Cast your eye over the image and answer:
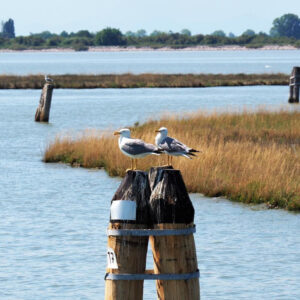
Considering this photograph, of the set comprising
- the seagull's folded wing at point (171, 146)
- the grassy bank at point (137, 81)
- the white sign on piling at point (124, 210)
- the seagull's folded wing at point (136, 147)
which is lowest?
the grassy bank at point (137, 81)

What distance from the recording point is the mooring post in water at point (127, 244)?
8.74 meters

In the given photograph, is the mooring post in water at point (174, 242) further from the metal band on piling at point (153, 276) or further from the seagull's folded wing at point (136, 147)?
the seagull's folded wing at point (136, 147)

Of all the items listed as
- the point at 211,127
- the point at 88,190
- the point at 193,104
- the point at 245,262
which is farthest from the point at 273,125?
the point at 193,104

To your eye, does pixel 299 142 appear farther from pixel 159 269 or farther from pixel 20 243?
pixel 159 269

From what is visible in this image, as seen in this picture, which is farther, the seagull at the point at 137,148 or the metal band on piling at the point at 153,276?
the seagull at the point at 137,148

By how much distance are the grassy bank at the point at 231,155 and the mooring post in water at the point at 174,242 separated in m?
5.04

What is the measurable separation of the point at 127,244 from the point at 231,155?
1392 centimetres

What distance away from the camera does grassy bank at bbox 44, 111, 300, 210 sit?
19.8 metres

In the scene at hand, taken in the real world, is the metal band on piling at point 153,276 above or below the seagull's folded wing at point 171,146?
below

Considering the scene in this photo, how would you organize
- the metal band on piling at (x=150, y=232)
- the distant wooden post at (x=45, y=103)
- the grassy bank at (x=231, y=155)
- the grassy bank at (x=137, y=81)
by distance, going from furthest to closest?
the grassy bank at (x=137, y=81)
the distant wooden post at (x=45, y=103)
the grassy bank at (x=231, y=155)
the metal band on piling at (x=150, y=232)

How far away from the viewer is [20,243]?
54.7 feet

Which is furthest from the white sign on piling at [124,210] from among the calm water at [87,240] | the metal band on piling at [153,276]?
the calm water at [87,240]

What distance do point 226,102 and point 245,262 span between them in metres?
44.1

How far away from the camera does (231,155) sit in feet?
73.9
